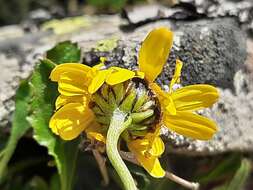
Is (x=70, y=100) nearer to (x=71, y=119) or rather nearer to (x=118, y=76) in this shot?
(x=71, y=119)

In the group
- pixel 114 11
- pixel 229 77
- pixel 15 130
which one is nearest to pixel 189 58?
pixel 229 77

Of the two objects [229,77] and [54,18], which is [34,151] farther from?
[229,77]

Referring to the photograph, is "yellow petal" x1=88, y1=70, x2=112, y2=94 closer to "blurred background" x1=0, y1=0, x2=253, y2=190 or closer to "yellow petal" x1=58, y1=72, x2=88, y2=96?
"yellow petal" x1=58, y1=72, x2=88, y2=96

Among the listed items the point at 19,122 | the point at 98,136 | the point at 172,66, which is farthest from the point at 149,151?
the point at 19,122

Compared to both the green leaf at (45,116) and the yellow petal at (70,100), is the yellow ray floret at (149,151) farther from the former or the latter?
the green leaf at (45,116)

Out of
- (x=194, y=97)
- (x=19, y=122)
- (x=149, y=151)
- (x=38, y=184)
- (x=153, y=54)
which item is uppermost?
(x=153, y=54)
